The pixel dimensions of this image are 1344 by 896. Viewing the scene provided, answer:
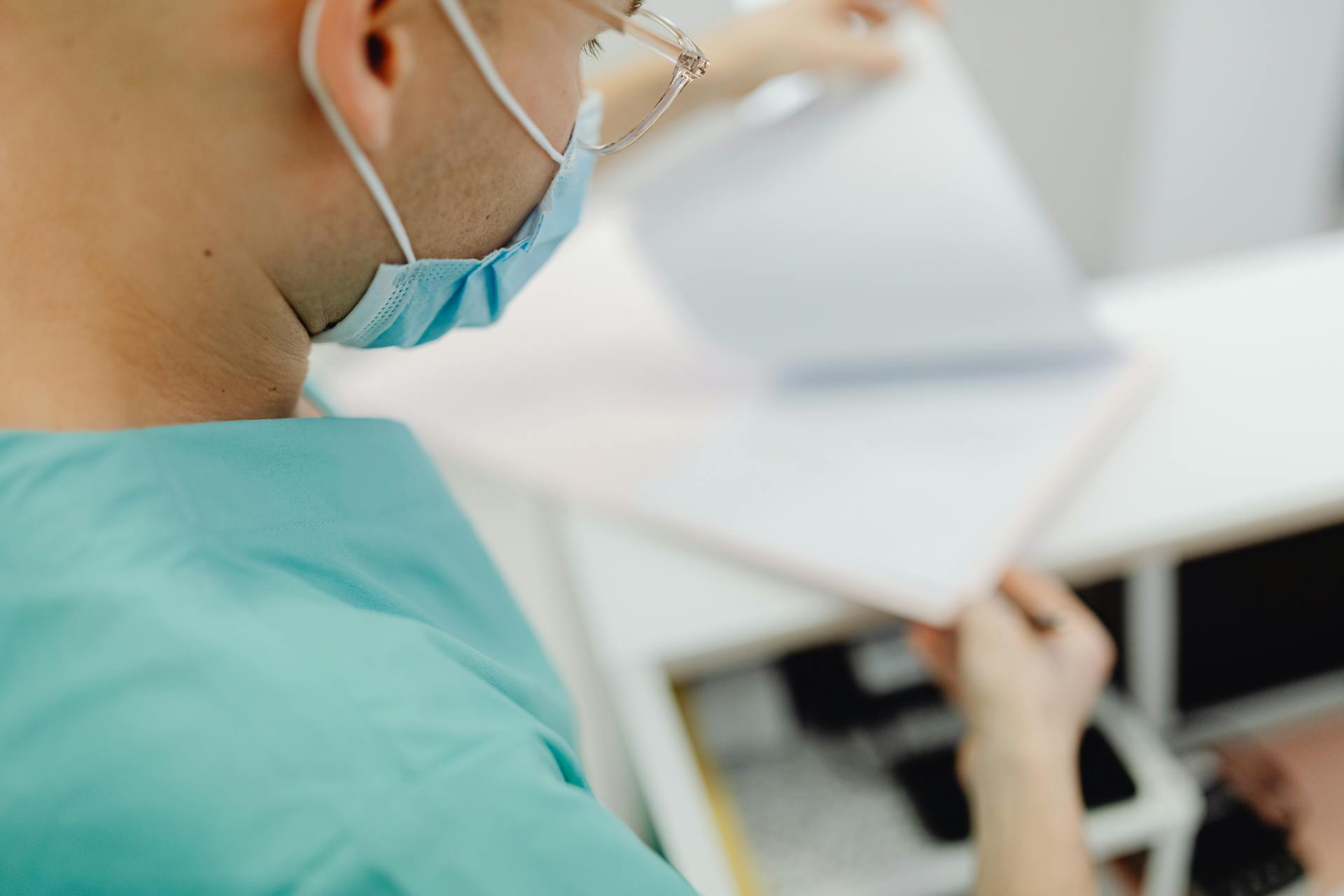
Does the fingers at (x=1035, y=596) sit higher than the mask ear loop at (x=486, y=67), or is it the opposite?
the mask ear loop at (x=486, y=67)

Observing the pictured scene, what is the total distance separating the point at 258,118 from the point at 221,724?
218 mm

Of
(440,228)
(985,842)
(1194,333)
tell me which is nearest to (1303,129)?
(1194,333)

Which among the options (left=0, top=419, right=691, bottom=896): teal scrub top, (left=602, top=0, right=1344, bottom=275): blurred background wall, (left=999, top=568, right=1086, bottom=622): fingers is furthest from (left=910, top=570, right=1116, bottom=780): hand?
(left=602, top=0, right=1344, bottom=275): blurred background wall

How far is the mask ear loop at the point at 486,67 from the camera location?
14.7 inches

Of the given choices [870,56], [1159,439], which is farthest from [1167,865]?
[870,56]

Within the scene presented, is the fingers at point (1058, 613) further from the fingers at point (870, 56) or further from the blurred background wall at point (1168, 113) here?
the blurred background wall at point (1168, 113)

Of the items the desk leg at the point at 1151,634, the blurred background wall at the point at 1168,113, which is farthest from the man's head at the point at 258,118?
the blurred background wall at the point at 1168,113

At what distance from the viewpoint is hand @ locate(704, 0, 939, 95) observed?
75cm

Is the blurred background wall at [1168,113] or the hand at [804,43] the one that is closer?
the hand at [804,43]

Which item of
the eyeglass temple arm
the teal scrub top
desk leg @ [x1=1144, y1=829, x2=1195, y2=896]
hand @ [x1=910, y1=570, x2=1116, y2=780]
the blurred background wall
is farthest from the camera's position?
the blurred background wall

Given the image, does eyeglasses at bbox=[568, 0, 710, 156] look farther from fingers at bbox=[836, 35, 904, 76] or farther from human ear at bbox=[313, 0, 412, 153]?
fingers at bbox=[836, 35, 904, 76]

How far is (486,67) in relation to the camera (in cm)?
39

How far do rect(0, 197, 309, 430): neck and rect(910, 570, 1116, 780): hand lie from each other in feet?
1.51

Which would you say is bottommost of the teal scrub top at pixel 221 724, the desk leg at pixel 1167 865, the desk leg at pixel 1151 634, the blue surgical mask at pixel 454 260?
the desk leg at pixel 1167 865
